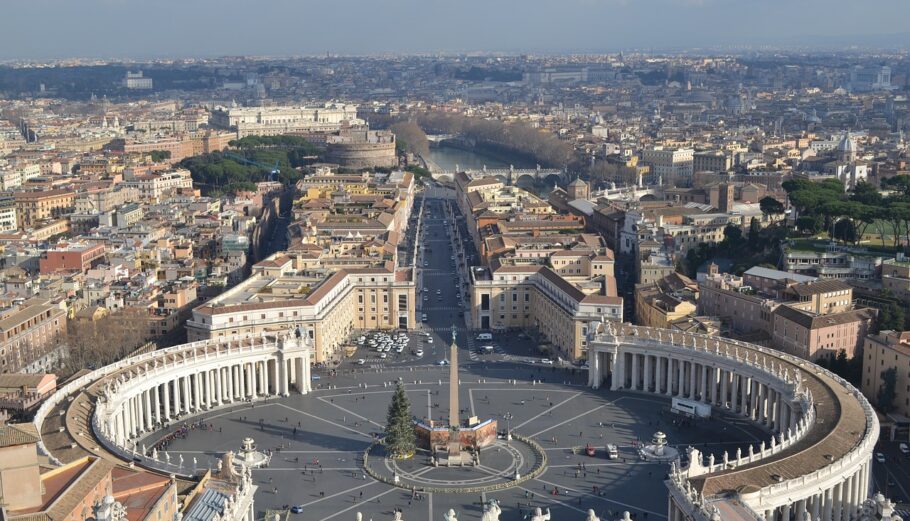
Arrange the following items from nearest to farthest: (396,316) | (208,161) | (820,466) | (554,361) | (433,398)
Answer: (820,466) → (433,398) → (554,361) → (396,316) → (208,161)

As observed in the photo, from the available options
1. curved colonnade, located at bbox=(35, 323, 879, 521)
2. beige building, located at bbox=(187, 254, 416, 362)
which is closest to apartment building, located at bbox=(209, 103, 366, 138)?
beige building, located at bbox=(187, 254, 416, 362)

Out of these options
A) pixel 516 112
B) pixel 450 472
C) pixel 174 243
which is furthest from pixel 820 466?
pixel 516 112

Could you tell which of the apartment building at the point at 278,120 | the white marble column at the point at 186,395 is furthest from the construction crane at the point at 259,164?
the white marble column at the point at 186,395

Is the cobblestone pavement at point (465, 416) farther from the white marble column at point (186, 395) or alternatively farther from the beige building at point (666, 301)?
the beige building at point (666, 301)

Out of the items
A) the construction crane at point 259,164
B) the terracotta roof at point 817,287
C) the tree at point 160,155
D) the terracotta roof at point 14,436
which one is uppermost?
the terracotta roof at point 14,436

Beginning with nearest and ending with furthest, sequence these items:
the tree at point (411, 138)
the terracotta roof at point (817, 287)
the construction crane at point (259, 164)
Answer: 1. the terracotta roof at point (817, 287)
2. the construction crane at point (259, 164)
3. the tree at point (411, 138)

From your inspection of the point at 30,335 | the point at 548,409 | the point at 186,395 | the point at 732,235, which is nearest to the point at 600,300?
the point at 548,409

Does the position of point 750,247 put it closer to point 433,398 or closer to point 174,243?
point 433,398
